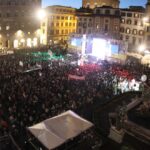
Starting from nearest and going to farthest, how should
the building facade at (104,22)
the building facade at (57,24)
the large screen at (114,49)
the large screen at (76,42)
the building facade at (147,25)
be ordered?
the large screen at (114,49)
the large screen at (76,42)
the building facade at (147,25)
the building facade at (104,22)
the building facade at (57,24)

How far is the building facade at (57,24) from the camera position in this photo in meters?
69.8

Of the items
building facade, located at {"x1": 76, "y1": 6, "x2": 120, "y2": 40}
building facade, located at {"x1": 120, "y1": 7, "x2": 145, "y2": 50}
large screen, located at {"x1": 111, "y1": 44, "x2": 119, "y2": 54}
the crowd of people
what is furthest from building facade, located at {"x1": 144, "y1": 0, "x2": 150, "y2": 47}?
the crowd of people

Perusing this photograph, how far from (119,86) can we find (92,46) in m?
20.1

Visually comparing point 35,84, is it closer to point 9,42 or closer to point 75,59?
point 75,59

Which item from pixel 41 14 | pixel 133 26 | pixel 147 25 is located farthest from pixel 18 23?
pixel 147 25

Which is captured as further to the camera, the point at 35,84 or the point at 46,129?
the point at 35,84

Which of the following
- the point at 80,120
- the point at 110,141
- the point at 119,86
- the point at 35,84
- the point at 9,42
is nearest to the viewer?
the point at 110,141

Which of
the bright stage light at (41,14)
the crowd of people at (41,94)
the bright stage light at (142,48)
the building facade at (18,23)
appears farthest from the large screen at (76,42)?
the crowd of people at (41,94)

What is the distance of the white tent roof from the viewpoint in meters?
14.4

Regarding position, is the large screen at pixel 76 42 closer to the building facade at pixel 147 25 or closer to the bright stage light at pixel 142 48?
the bright stage light at pixel 142 48

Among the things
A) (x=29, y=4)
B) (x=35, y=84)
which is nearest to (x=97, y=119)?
(x=35, y=84)

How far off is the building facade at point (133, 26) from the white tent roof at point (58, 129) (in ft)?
139

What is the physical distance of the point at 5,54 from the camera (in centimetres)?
4622

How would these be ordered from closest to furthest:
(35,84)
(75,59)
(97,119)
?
1. (97,119)
2. (35,84)
3. (75,59)
